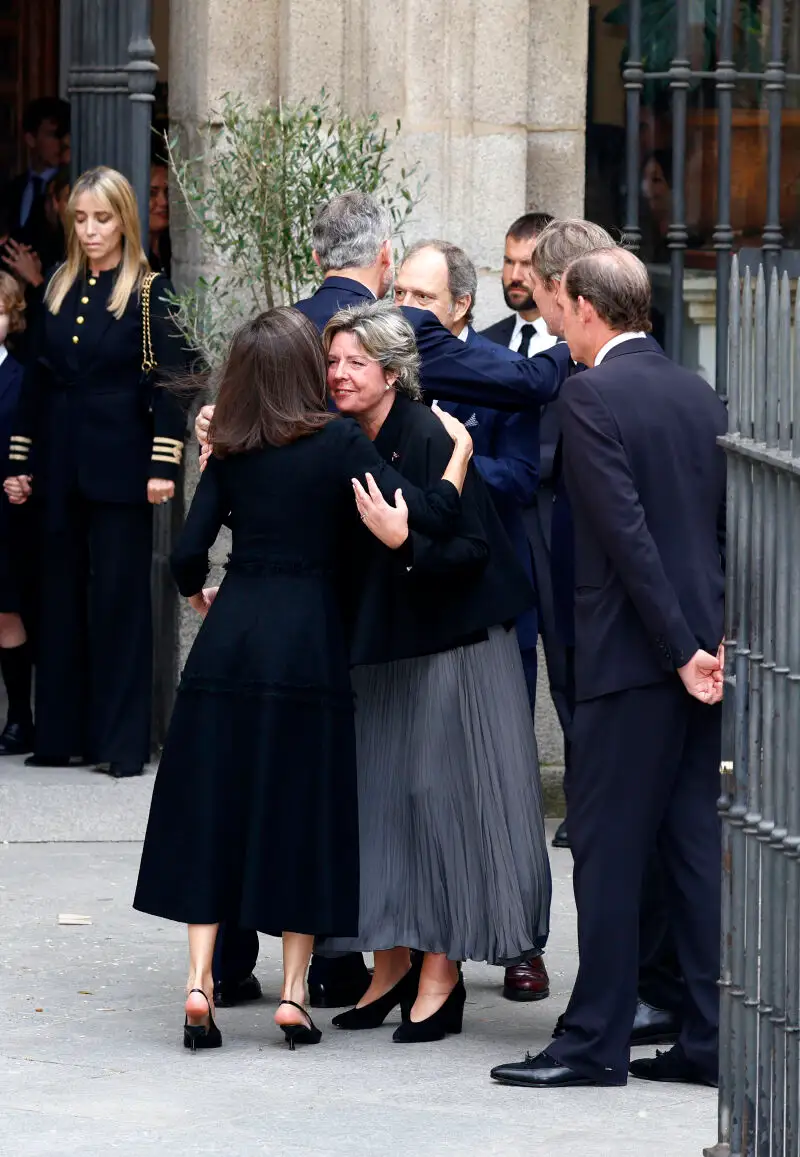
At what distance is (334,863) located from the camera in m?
5.22

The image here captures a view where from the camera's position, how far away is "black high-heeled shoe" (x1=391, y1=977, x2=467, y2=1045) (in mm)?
5355

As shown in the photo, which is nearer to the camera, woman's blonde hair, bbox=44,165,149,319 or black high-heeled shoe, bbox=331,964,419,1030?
black high-heeled shoe, bbox=331,964,419,1030

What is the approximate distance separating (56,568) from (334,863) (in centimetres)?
304

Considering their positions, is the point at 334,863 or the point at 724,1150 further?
the point at 334,863

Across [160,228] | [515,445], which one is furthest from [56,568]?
[515,445]

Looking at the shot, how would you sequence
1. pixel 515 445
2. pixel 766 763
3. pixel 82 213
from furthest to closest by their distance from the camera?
pixel 82 213, pixel 515 445, pixel 766 763

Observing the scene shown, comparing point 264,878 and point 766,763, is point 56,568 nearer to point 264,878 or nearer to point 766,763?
point 264,878

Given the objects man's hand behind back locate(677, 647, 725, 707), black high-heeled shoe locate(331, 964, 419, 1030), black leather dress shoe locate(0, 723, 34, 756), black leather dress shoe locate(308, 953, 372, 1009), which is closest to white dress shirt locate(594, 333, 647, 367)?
man's hand behind back locate(677, 647, 725, 707)

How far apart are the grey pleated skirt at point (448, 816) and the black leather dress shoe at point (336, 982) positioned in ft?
0.93

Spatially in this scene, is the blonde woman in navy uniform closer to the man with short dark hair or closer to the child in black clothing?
the child in black clothing

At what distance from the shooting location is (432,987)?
17.6ft

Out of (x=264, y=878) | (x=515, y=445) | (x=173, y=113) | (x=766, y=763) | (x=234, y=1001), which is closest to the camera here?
(x=766, y=763)

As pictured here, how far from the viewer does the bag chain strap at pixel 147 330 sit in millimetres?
7707

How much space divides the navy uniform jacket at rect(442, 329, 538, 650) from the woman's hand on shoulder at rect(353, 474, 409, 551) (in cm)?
95
